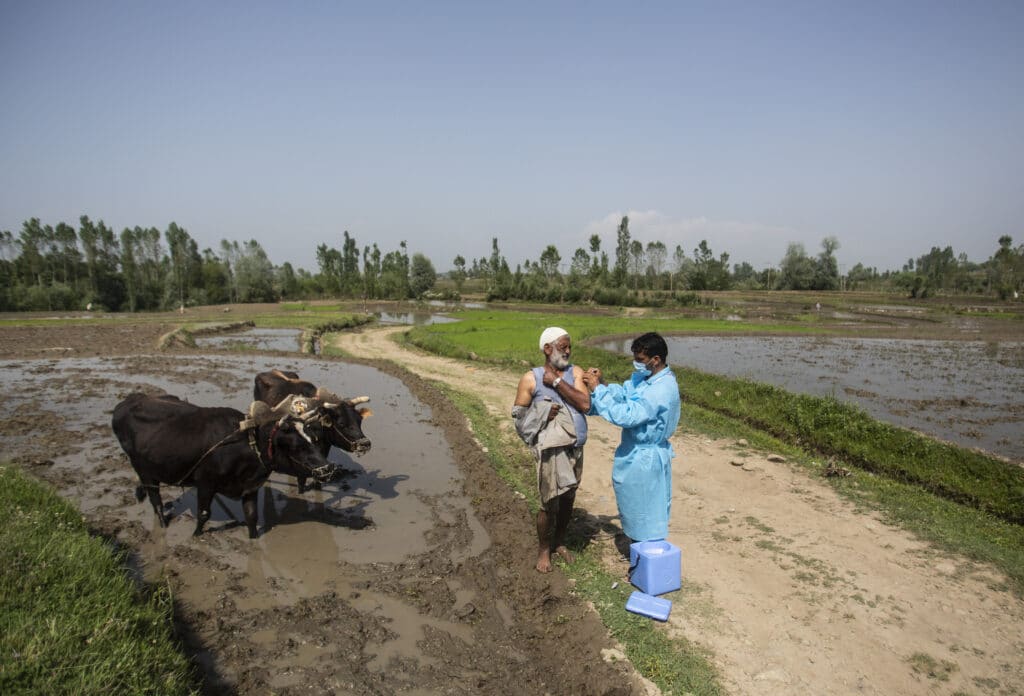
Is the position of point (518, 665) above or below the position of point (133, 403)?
below

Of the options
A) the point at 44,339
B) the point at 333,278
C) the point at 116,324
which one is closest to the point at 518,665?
the point at 44,339

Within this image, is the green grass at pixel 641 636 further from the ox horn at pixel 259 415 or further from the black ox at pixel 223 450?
the ox horn at pixel 259 415

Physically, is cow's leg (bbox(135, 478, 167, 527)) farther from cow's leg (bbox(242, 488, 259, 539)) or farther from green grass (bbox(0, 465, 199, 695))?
green grass (bbox(0, 465, 199, 695))

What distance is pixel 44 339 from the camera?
23.4 m

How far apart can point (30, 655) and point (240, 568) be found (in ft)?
8.36

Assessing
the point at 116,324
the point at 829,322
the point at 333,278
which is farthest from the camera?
the point at 333,278

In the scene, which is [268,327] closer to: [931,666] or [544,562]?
[544,562]

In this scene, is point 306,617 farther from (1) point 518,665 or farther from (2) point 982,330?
(2) point 982,330

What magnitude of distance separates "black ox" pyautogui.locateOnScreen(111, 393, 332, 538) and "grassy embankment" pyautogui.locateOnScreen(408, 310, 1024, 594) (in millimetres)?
7324

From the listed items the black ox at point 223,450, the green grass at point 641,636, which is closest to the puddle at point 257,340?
the black ox at point 223,450

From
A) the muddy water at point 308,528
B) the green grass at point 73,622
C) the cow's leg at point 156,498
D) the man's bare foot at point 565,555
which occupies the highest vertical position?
the green grass at point 73,622

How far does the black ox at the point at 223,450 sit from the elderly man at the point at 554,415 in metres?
2.56

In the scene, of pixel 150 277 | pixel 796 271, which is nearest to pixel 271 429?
pixel 150 277

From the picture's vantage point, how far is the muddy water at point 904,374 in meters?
12.0
